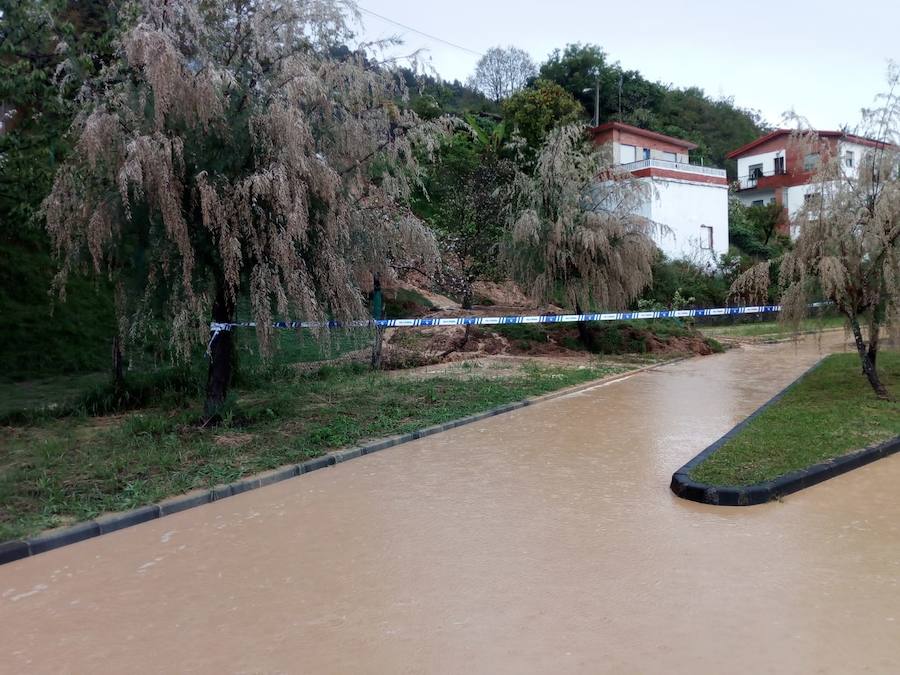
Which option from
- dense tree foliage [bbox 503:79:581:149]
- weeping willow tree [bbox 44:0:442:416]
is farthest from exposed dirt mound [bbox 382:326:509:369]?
dense tree foliage [bbox 503:79:581:149]

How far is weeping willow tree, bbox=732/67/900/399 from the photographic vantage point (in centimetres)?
1038

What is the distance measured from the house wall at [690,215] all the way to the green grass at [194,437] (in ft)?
68.8

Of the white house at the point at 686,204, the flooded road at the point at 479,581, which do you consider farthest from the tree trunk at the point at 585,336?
the white house at the point at 686,204

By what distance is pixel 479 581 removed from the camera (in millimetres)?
Result: 4738

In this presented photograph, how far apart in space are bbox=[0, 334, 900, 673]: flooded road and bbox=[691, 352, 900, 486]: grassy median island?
0.39 meters

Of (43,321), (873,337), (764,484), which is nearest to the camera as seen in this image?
(764,484)

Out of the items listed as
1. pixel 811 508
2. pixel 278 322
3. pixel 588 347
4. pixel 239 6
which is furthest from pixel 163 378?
pixel 588 347

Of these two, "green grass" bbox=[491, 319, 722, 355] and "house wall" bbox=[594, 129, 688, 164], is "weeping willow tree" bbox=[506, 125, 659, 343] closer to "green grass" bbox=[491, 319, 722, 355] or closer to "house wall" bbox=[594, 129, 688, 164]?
"green grass" bbox=[491, 319, 722, 355]

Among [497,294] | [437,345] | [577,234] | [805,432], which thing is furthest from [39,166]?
[497,294]

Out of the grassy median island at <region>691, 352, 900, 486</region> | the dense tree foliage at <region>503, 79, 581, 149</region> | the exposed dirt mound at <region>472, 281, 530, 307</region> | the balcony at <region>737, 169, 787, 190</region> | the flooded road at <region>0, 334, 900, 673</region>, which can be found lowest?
the flooded road at <region>0, 334, 900, 673</region>

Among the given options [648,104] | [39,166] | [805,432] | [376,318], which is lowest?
[805,432]

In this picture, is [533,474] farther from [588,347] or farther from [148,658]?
[588,347]

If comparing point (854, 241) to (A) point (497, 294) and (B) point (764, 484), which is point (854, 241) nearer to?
(B) point (764, 484)

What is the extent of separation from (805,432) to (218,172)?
740 centimetres
